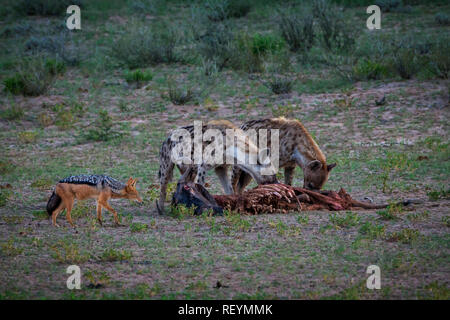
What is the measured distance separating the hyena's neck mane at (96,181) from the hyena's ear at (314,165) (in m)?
2.83

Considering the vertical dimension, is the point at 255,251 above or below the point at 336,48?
below

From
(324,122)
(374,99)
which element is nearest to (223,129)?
(324,122)

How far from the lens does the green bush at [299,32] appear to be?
19.1 m

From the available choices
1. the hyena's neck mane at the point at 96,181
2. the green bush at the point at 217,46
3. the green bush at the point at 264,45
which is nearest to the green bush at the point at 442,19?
the green bush at the point at 264,45

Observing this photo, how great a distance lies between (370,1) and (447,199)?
14.7 m

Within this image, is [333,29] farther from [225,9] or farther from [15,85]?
[15,85]

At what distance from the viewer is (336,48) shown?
18.0 metres

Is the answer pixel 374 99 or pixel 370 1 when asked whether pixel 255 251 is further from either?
pixel 370 1

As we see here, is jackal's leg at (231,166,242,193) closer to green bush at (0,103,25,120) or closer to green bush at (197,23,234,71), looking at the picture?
green bush at (0,103,25,120)

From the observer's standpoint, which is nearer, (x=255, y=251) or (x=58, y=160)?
(x=255, y=251)

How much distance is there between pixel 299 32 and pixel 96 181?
11.8m

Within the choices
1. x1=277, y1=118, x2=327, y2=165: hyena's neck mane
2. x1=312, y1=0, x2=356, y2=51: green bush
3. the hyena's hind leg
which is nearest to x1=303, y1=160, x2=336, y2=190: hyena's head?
x1=277, y1=118, x2=327, y2=165: hyena's neck mane

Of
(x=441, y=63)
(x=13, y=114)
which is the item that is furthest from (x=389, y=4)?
A: (x=13, y=114)
